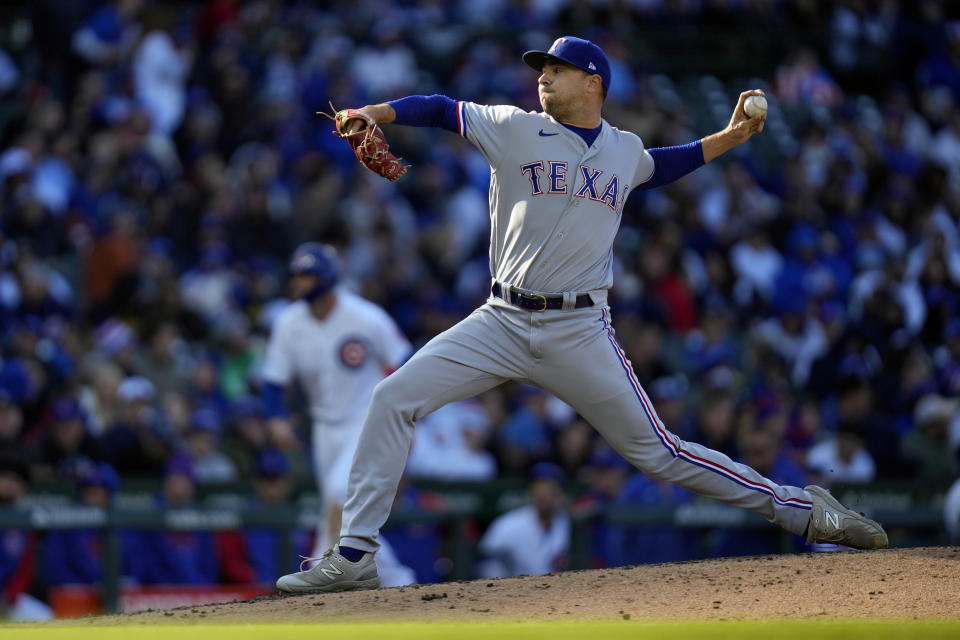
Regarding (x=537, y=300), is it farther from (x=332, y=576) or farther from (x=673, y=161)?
(x=332, y=576)

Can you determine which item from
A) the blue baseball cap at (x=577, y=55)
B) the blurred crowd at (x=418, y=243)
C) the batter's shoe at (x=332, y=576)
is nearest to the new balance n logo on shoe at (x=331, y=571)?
the batter's shoe at (x=332, y=576)

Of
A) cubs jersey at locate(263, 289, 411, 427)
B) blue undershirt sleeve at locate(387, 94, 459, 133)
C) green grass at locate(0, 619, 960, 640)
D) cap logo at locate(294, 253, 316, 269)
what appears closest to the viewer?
green grass at locate(0, 619, 960, 640)

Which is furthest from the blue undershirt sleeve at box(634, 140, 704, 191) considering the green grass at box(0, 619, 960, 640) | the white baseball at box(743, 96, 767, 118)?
the green grass at box(0, 619, 960, 640)

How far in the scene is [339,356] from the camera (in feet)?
26.7

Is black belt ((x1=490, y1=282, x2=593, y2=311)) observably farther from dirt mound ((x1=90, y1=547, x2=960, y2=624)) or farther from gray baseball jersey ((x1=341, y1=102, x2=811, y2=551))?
dirt mound ((x1=90, y1=547, x2=960, y2=624))

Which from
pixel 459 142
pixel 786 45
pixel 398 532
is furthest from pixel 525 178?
pixel 786 45

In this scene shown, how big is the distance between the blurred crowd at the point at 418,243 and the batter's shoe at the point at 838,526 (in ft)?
9.58

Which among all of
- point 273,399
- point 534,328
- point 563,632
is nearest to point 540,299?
point 534,328

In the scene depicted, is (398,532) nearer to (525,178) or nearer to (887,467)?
(887,467)

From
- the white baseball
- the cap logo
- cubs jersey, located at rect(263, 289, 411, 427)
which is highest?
the white baseball

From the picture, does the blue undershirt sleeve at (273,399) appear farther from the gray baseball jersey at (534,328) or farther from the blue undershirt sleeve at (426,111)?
the blue undershirt sleeve at (426,111)

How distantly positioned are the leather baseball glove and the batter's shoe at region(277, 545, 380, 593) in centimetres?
151

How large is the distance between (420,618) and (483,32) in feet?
37.1

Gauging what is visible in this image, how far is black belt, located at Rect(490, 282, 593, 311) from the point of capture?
18.0 ft
